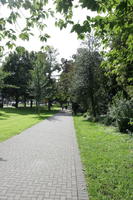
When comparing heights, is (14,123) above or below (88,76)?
below

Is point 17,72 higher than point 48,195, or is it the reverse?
point 17,72

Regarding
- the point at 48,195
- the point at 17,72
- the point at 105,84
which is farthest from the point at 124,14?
the point at 17,72

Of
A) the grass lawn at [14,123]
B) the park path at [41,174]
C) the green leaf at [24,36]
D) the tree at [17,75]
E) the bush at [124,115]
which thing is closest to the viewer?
the green leaf at [24,36]

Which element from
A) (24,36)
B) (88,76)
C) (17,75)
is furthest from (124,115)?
(17,75)

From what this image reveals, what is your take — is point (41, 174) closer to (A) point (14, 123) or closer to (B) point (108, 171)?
(B) point (108, 171)

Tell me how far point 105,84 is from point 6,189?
18501mm

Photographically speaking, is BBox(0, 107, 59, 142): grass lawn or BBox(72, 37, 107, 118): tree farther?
BBox(72, 37, 107, 118): tree

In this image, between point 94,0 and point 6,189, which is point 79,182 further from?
point 94,0

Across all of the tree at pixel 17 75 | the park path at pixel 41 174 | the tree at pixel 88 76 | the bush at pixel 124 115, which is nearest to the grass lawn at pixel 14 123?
the park path at pixel 41 174

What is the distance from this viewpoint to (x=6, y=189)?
4039 mm

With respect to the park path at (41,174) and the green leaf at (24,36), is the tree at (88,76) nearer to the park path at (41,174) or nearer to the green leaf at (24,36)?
the park path at (41,174)

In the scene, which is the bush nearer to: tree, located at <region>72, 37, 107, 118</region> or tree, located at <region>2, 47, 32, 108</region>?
tree, located at <region>72, 37, 107, 118</region>

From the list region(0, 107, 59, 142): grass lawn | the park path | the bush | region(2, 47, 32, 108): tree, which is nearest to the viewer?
the park path

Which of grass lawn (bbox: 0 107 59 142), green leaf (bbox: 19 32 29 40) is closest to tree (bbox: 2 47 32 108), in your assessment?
grass lawn (bbox: 0 107 59 142)
